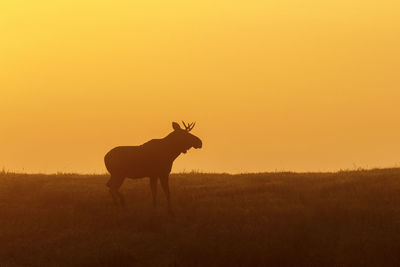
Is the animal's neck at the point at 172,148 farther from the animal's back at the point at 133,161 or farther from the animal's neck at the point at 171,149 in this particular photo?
the animal's back at the point at 133,161

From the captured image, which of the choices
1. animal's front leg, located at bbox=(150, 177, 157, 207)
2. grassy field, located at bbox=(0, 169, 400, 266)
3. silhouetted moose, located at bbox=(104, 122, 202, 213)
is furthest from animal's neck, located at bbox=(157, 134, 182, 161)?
grassy field, located at bbox=(0, 169, 400, 266)

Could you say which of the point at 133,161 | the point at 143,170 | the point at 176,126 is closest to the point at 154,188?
the point at 143,170

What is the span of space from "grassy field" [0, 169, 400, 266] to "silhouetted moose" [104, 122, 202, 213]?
1.00 m

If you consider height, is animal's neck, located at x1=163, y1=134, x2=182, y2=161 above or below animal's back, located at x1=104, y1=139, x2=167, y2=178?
above

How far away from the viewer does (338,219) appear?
20.5 meters

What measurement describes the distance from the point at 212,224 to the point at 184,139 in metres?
3.45

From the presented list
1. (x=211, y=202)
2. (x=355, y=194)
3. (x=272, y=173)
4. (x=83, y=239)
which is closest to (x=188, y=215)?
(x=211, y=202)

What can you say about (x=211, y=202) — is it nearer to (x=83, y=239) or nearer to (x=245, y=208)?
(x=245, y=208)

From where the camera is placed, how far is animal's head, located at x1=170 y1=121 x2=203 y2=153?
22656mm

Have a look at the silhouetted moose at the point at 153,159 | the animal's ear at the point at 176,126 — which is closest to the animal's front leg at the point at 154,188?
the silhouetted moose at the point at 153,159

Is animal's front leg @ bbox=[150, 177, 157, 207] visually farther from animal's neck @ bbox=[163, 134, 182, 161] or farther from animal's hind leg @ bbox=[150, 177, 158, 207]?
animal's neck @ bbox=[163, 134, 182, 161]

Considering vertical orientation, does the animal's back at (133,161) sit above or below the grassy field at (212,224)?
above

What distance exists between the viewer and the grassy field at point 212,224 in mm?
17781

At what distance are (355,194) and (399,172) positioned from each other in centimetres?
581
